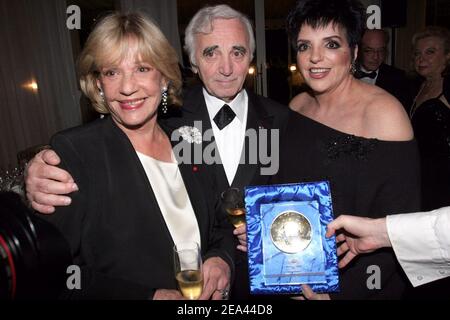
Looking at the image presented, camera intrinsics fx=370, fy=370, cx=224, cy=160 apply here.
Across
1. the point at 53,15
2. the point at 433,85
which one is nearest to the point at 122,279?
the point at 433,85

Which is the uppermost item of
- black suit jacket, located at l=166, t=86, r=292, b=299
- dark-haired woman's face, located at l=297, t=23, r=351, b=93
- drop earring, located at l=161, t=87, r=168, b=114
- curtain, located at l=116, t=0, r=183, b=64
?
curtain, located at l=116, t=0, r=183, b=64

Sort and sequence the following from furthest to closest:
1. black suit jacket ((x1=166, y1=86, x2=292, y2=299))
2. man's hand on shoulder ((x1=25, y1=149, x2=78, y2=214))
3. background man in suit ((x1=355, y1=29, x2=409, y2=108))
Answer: background man in suit ((x1=355, y1=29, x2=409, y2=108)) < black suit jacket ((x1=166, y1=86, x2=292, y2=299)) < man's hand on shoulder ((x1=25, y1=149, x2=78, y2=214))

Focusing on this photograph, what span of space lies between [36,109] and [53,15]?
6.04ft

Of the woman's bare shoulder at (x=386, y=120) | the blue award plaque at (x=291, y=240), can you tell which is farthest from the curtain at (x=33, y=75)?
the woman's bare shoulder at (x=386, y=120)

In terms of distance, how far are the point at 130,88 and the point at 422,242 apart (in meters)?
1.51

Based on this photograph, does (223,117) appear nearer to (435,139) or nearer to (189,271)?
(189,271)

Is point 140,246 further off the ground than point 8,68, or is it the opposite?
point 8,68

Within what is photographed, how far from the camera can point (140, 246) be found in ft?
5.57

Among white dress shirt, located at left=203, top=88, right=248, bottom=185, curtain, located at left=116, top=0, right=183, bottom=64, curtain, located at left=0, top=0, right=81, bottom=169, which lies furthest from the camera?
curtain, located at left=116, top=0, right=183, bottom=64

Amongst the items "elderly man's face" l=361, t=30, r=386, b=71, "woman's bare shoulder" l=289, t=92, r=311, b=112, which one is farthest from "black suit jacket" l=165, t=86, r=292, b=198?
"elderly man's face" l=361, t=30, r=386, b=71

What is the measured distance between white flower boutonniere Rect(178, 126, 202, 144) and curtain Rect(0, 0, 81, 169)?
5.75 metres

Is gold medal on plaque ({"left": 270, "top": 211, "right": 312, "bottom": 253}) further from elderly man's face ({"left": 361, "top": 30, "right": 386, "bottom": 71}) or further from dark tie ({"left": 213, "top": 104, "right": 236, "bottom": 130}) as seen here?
elderly man's face ({"left": 361, "top": 30, "right": 386, "bottom": 71})

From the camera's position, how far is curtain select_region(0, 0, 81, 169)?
6699 mm
